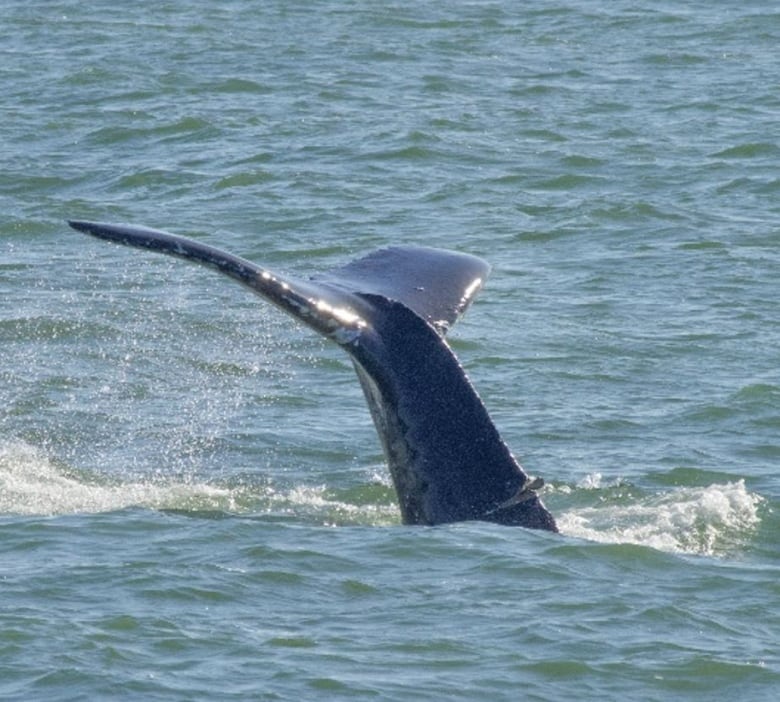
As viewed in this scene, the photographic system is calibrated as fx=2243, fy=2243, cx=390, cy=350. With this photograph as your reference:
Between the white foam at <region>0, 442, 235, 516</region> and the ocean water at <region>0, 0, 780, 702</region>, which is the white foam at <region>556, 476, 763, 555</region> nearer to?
the ocean water at <region>0, 0, 780, 702</region>

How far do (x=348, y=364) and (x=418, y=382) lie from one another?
6.45m

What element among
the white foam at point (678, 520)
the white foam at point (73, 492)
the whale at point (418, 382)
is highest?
the whale at point (418, 382)

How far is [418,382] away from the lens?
33.1 ft

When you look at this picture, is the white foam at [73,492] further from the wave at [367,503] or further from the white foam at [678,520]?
the white foam at [678,520]

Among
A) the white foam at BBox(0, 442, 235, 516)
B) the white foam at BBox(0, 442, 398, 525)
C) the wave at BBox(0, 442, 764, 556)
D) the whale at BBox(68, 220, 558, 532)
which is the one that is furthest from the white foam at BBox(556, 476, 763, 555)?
the white foam at BBox(0, 442, 235, 516)

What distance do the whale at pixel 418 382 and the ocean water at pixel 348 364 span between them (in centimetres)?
29

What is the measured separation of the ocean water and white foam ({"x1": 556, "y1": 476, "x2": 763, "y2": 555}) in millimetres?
29

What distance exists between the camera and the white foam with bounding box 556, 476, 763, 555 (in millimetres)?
11508

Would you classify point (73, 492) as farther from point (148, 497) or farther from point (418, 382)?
point (418, 382)

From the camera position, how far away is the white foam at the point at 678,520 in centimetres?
1151

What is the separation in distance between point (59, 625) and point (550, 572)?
237 cm

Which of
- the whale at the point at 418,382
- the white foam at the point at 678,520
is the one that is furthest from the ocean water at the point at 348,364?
the whale at the point at 418,382

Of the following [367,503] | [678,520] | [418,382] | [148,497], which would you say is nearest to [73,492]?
[148,497]

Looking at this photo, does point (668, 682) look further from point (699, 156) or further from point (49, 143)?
point (49, 143)
